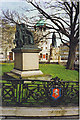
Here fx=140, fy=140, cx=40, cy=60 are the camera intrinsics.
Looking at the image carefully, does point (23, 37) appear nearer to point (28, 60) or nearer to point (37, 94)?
point (28, 60)

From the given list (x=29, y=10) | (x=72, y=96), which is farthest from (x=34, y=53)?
(x=29, y=10)

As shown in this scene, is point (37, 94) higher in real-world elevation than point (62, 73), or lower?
higher

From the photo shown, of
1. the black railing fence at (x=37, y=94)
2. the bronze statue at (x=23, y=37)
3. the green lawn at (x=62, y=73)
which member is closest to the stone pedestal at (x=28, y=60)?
the bronze statue at (x=23, y=37)

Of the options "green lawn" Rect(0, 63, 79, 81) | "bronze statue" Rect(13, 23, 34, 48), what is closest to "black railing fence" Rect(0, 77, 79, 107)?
"bronze statue" Rect(13, 23, 34, 48)

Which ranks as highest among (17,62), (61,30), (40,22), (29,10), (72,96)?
(29,10)

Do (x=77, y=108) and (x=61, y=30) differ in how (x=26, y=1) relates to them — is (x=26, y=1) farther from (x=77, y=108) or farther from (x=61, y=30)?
(x=77, y=108)

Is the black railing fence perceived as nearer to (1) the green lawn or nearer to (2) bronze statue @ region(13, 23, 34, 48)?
(2) bronze statue @ region(13, 23, 34, 48)

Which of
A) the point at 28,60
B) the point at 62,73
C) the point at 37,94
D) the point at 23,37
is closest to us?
the point at 37,94

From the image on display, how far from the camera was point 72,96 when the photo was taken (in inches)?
199

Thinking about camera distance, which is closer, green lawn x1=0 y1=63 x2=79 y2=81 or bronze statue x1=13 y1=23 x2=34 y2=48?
A: bronze statue x1=13 y1=23 x2=34 y2=48

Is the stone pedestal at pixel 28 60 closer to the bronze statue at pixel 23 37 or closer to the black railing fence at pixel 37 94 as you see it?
the bronze statue at pixel 23 37

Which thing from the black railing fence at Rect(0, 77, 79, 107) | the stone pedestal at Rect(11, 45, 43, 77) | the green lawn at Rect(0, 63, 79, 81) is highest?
the stone pedestal at Rect(11, 45, 43, 77)

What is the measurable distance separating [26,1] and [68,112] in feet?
47.8

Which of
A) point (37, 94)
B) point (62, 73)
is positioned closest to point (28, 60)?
point (37, 94)
